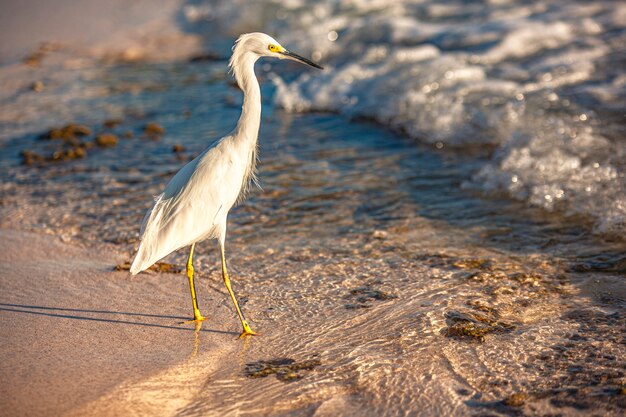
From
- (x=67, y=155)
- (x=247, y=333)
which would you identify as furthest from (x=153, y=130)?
(x=247, y=333)

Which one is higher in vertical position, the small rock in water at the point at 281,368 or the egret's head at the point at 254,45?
the egret's head at the point at 254,45

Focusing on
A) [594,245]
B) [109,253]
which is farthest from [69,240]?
[594,245]

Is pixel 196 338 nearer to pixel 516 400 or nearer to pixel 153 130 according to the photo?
pixel 516 400

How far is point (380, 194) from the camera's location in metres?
5.97

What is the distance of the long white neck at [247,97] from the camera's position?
13.8 ft

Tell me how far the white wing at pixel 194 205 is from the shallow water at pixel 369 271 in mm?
527

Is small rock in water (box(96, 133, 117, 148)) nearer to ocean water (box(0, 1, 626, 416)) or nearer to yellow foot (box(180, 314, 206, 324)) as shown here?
ocean water (box(0, 1, 626, 416))

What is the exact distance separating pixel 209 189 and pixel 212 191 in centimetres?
2

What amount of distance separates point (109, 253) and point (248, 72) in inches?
69.1

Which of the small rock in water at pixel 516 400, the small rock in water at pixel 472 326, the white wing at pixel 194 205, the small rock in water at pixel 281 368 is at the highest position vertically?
the white wing at pixel 194 205

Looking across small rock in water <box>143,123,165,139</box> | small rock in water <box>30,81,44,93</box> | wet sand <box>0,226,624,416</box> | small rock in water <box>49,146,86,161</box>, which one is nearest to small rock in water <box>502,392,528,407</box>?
wet sand <box>0,226,624,416</box>

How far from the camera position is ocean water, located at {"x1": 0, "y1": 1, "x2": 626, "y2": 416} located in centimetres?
342

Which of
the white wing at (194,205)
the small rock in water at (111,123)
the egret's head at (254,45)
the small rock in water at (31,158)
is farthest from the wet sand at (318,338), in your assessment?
the small rock in water at (111,123)

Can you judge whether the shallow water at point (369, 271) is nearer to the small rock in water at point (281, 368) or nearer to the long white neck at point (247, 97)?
the small rock in water at point (281, 368)
